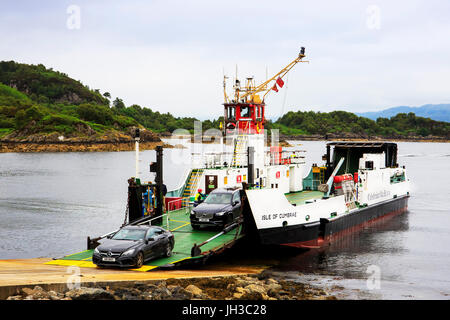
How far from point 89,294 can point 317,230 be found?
553 inches

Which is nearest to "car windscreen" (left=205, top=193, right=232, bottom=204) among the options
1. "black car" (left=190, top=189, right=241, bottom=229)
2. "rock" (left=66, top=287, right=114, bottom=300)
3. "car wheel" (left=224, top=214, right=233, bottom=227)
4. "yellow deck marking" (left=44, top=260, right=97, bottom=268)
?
"black car" (left=190, top=189, right=241, bottom=229)

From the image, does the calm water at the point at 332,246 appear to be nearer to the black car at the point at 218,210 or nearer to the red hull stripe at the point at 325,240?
the red hull stripe at the point at 325,240

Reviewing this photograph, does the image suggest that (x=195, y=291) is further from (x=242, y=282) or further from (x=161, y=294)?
(x=242, y=282)

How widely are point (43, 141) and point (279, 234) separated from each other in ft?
402

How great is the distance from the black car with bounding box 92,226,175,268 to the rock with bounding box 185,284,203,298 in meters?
2.10

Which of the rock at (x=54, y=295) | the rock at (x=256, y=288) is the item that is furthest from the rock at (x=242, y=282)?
the rock at (x=54, y=295)

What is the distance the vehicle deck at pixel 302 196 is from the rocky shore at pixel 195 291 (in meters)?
9.62

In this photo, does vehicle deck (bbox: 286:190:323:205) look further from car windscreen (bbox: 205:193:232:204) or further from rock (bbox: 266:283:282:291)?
rock (bbox: 266:283:282:291)

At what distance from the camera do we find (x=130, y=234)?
1722cm

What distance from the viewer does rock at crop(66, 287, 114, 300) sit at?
42.4 ft

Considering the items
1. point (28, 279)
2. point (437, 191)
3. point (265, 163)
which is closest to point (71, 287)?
point (28, 279)

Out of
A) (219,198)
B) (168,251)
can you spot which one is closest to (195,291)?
(168,251)
